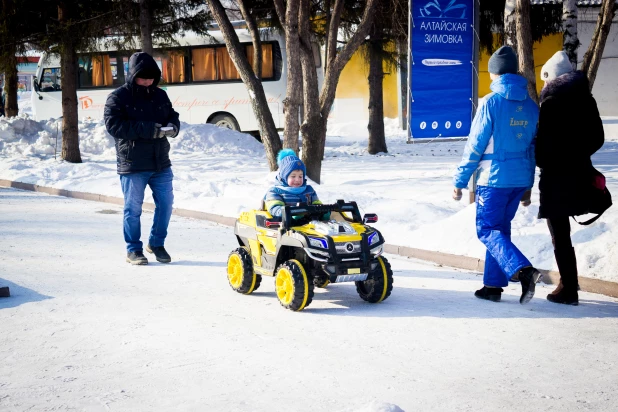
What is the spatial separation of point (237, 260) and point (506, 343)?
2.71m

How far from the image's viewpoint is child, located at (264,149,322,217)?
7.53 metres

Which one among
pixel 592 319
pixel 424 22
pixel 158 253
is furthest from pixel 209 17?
pixel 592 319

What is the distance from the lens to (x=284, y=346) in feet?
19.1

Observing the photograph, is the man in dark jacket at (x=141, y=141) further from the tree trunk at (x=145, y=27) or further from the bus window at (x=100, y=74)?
the bus window at (x=100, y=74)

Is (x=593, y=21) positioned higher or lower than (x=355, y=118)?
higher

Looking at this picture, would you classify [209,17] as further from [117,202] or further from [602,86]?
[602,86]

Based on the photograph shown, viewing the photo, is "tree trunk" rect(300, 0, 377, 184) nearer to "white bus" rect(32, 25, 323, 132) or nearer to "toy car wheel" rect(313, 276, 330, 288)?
"toy car wheel" rect(313, 276, 330, 288)

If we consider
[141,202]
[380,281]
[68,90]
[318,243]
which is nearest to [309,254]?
[318,243]

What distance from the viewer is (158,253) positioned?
30.5ft

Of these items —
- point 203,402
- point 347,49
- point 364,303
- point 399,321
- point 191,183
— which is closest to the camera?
point 203,402

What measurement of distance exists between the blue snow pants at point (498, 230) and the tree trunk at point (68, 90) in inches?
666

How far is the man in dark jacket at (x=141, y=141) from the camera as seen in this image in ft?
28.9

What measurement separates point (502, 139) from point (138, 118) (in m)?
3.94

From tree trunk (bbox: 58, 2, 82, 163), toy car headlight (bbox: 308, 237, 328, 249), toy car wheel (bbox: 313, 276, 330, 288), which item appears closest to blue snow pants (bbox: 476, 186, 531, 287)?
toy car headlight (bbox: 308, 237, 328, 249)
